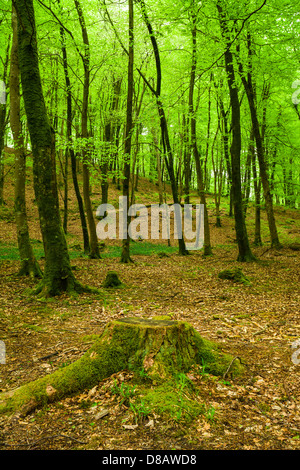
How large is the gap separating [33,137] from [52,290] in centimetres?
372

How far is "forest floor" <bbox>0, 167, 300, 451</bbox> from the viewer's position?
273cm

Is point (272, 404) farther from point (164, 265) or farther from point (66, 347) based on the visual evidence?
point (164, 265)

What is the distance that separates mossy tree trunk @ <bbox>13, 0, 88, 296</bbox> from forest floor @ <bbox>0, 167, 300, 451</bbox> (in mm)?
719

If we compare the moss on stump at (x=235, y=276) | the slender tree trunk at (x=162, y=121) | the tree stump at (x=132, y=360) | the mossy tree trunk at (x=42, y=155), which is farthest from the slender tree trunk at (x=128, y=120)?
the tree stump at (x=132, y=360)

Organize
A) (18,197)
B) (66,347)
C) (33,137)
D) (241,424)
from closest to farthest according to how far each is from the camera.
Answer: (241,424) → (66,347) → (33,137) → (18,197)

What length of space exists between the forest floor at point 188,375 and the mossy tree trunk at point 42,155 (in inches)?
28.3

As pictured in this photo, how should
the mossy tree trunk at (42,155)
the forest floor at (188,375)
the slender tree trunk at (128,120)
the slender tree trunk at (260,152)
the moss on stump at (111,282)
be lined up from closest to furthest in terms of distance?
the forest floor at (188,375) < the mossy tree trunk at (42,155) < the moss on stump at (111,282) < the slender tree trunk at (128,120) < the slender tree trunk at (260,152)

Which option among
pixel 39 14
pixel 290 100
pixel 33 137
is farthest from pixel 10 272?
pixel 290 100

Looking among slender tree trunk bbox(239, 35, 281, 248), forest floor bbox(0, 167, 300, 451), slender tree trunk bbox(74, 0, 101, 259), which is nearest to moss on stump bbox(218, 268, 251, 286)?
forest floor bbox(0, 167, 300, 451)

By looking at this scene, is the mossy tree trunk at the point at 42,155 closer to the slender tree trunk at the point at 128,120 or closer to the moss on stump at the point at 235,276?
the slender tree trunk at the point at 128,120

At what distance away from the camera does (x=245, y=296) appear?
7832 millimetres

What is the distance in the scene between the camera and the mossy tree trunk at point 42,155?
22.6 feet

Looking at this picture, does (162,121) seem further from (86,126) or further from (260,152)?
(260,152)

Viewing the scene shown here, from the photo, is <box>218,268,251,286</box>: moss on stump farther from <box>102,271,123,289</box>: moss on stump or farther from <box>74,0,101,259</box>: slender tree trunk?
<box>74,0,101,259</box>: slender tree trunk
